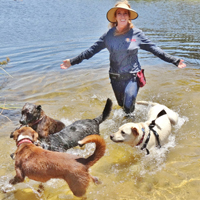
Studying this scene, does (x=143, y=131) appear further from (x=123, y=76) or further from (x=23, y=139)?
(x=23, y=139)

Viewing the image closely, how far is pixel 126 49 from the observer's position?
4.74 meters

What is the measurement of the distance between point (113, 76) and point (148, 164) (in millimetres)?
2035

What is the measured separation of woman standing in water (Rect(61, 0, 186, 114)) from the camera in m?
4.77

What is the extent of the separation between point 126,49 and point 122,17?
2.23 ft

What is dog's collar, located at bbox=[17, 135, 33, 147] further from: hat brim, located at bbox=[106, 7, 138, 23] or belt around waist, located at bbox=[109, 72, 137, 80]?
hat brim, located at bbox=[106, 7, 138, 23]

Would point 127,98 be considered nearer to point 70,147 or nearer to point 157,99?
point 70,147

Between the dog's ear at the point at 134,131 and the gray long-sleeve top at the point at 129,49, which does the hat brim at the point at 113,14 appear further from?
the dog's ear at the point at 134,131

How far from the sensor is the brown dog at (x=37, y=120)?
435 cm

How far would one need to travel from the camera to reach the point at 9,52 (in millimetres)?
11445

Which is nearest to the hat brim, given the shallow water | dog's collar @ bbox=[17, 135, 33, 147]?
the shallow water

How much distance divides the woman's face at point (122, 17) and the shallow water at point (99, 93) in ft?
7.45

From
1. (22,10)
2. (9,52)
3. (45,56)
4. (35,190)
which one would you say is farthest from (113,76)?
(22,10)

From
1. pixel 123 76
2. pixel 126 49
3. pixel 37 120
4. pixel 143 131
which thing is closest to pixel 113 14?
pixel 126 49

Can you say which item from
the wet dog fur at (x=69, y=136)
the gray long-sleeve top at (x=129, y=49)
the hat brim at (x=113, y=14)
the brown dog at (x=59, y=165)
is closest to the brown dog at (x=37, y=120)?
the wet dog fur at (x=69, y=136)
